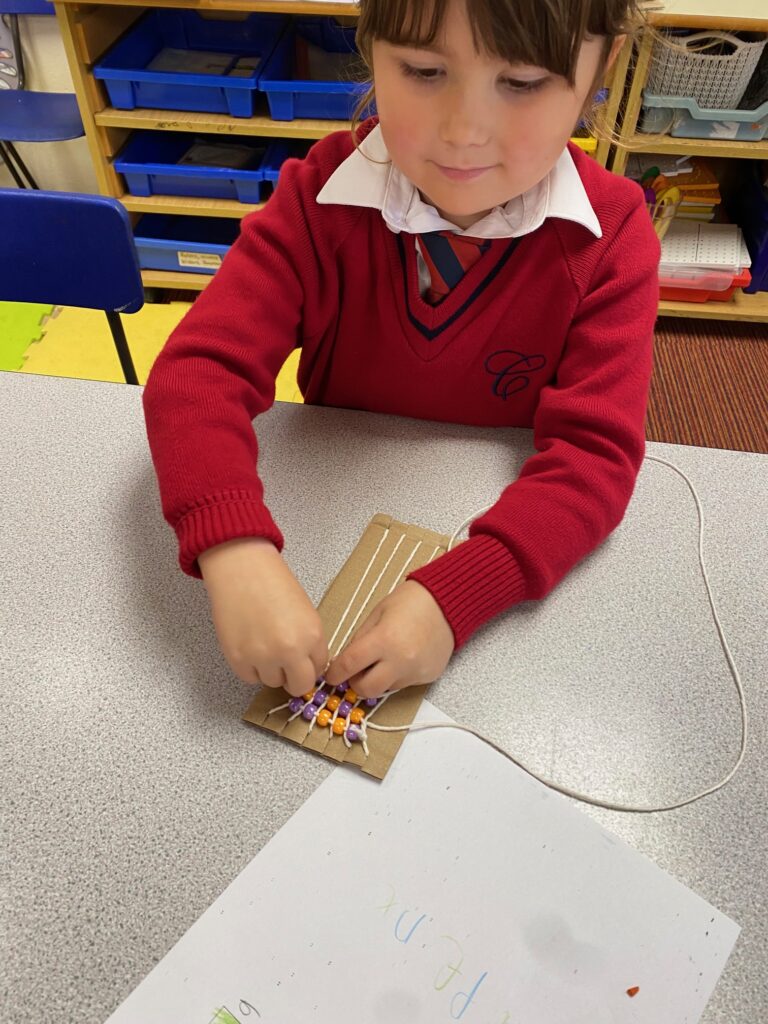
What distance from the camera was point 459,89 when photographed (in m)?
0.48

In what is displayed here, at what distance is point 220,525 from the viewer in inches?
21.0

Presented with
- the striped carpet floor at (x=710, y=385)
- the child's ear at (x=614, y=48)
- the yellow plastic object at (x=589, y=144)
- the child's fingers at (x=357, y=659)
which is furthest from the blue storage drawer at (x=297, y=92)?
the child's fingers at (x=357, y=659)

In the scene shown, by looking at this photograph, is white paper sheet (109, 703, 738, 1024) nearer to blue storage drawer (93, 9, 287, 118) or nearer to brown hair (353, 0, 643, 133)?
brown hair (353, 0, 643, 133)

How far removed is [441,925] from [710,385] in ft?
5.50

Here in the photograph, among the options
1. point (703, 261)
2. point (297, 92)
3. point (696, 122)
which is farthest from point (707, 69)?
point (297, 92)

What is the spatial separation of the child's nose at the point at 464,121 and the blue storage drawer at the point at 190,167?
4.38 feet

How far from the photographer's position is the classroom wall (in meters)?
1.87

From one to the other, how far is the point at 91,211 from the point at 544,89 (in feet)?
1.96

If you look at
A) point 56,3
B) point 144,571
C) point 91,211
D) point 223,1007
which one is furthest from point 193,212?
point 223,1007

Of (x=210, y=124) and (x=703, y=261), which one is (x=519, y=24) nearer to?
(x=210, y=124)

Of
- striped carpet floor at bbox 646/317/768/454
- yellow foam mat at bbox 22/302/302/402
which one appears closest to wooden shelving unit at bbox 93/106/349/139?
yellow foam mat at bbox 22/302/302/402

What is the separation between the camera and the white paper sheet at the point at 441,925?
387 mm

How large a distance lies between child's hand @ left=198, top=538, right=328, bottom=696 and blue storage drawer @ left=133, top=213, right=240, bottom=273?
1480 mm

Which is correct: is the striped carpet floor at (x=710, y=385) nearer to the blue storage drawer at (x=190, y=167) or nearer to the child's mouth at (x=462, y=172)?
the blue storage drawer at (x=190, y=167)
